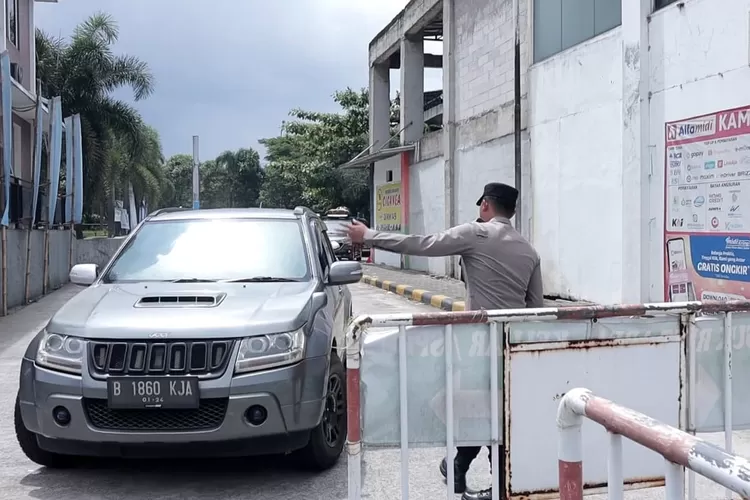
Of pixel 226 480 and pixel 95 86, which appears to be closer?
pixel 226 480

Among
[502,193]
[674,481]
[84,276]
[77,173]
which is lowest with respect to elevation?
[674,481]

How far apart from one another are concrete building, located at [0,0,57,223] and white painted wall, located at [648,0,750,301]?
44.0ft

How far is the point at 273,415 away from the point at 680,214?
620cm

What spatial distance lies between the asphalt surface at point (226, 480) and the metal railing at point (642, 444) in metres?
1.91

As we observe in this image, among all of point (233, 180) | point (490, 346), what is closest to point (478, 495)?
point (490, 346)

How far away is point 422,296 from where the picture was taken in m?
13.8

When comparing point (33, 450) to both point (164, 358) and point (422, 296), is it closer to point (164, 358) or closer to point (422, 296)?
point (164, 358)

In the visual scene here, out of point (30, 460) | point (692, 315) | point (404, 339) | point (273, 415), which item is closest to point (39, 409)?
point (30, 460)

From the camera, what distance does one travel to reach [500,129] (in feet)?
46.8

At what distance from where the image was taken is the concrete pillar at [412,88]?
2006 cm

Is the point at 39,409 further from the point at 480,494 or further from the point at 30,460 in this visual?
A: the point at 480,494

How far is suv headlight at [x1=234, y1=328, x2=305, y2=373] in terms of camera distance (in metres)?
4.04

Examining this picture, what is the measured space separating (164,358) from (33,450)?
117 cm

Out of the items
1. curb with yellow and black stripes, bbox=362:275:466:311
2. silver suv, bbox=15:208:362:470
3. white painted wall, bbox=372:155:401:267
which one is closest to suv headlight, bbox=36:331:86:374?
silver suv, bbox=15:208:362:470
